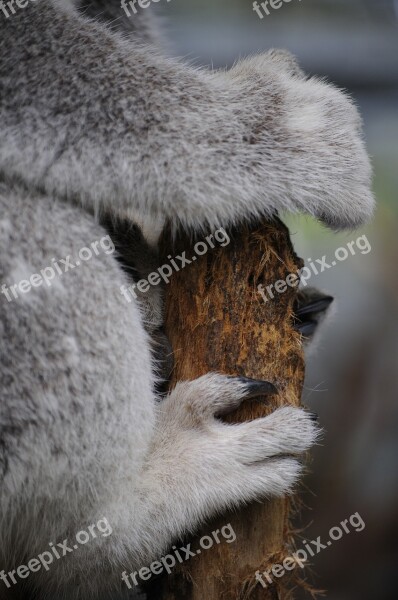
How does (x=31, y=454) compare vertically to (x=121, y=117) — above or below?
below

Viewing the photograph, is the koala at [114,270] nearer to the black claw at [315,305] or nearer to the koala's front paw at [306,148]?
the koala's front paw at [306,148]

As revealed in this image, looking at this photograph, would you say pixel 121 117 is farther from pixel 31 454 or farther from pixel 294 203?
pixel 31 454

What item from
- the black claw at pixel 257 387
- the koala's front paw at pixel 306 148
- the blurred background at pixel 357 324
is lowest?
the blurred background at pixel 357 324

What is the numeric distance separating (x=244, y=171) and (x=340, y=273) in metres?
Result: 3.62

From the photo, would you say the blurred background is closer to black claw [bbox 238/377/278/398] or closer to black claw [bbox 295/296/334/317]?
black claw [bbox 295/296/334/317]

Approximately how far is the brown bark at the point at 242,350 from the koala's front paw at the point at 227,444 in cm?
8

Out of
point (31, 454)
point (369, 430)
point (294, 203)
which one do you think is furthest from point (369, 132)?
point (31, 454)

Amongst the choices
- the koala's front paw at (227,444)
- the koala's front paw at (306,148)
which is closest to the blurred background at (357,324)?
the koala's front paw at (306,148)

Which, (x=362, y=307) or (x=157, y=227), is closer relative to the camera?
(x=157, y=227)

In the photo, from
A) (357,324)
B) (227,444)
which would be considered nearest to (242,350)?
(227,444)

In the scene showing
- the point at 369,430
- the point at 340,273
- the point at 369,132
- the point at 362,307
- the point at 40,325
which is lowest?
the point at 369,430

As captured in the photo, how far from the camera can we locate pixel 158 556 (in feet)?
7.93

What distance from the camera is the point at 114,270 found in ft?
7.73

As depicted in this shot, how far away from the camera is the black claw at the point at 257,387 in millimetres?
2408
